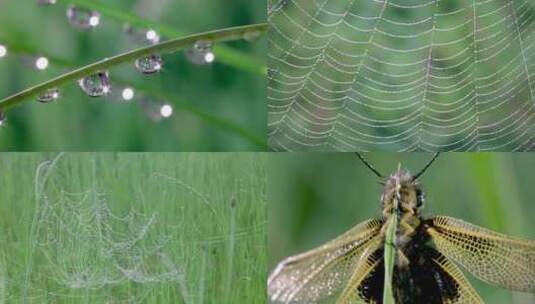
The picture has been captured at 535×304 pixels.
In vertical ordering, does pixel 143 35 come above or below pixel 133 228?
above

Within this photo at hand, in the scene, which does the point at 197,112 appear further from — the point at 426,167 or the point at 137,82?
the point at 426,167

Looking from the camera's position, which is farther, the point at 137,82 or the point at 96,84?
the point at 137,82

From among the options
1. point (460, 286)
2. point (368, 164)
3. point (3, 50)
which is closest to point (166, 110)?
point (3, 50)

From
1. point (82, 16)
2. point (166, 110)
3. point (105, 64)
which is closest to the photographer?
point (105, 64)

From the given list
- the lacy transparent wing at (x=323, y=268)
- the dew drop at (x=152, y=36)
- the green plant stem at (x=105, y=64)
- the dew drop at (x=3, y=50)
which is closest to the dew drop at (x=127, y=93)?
the dew drop at (x=152, y=36)

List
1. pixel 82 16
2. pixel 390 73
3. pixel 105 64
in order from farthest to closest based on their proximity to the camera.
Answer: pixel 390 73
pixel 82 16
pixel 105 64

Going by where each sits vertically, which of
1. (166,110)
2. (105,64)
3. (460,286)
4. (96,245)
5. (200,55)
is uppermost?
(200,55)

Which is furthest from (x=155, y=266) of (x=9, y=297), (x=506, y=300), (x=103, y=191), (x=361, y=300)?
(x=506, y=300)
